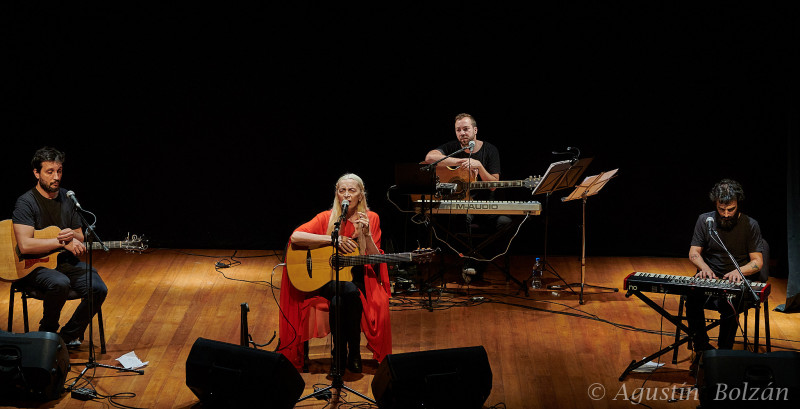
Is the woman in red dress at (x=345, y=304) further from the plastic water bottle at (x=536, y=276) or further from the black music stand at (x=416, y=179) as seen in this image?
the plastic water bottle at (x=536, y=276)

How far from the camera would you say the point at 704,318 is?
521 cm

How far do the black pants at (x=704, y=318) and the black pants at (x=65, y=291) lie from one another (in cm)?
402

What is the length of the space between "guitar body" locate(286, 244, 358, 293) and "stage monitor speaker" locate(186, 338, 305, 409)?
2.96 ft

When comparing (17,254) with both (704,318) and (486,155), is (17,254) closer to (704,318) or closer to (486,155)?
(486,155)

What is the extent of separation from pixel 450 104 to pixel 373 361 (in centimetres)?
346

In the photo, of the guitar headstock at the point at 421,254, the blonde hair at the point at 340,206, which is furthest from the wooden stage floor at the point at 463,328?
the blonde hair at the point at 340,206

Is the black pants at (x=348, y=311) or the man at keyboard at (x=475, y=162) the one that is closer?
the black pants at (x=348, y=311)

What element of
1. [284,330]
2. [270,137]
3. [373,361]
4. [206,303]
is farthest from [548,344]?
[270,137]

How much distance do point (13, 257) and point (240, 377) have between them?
2185 millimetres

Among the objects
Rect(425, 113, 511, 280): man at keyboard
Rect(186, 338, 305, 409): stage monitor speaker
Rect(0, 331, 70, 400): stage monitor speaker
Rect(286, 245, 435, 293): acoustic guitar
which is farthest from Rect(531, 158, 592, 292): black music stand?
Rect(0, 331, 70, 400): stage monitor speaker

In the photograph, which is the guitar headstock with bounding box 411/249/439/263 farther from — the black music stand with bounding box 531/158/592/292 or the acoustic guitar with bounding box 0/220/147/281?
the acoustic guitar with bounding box 0/220/147/281

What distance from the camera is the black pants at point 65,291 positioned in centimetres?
541

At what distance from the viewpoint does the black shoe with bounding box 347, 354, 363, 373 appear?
17.2 ft

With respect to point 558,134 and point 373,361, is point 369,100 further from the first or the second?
point 373,361
